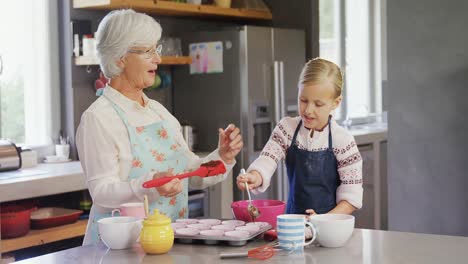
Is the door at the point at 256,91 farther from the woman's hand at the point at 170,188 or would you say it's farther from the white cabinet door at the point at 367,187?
the woman's hand at the point at 170,188

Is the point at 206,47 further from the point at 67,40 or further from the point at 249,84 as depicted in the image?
the point at 67,40

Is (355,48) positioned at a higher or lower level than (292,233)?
higher

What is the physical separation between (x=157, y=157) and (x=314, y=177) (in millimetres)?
559

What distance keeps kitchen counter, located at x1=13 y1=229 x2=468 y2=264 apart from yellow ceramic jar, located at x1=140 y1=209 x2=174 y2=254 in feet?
0.07

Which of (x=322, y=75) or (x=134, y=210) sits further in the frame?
(x=322, y=75)

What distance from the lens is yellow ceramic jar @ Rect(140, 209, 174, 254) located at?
6.60 feet

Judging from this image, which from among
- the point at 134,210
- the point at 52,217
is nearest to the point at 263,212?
the point at 134,210

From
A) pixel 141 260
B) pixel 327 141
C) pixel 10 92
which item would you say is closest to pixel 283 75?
pixel 10 92

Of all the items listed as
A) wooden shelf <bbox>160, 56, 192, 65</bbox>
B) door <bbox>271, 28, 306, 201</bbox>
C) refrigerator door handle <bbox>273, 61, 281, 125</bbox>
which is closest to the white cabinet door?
door <bbox>271, 28, 306, 201</bbox>

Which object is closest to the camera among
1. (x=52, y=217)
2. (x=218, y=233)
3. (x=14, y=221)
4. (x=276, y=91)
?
(x=218, y=233)

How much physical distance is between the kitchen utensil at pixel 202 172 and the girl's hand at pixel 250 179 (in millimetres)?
72

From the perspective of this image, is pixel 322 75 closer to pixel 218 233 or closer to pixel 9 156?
pixel 218 233

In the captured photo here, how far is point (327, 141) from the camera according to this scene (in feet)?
8.57

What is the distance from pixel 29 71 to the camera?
4535mm
